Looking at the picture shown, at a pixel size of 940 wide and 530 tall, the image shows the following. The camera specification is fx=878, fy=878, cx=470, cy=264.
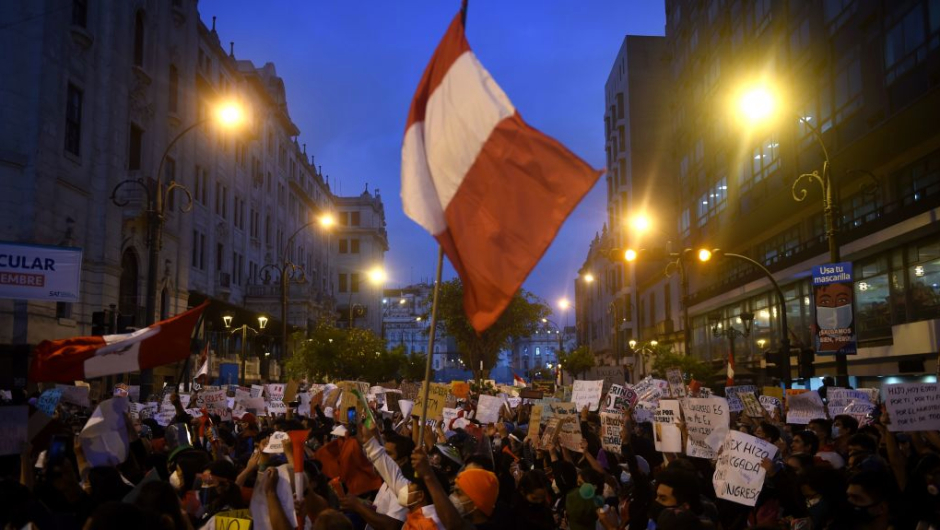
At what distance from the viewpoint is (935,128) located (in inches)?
998

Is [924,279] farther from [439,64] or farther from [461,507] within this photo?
[461,507]

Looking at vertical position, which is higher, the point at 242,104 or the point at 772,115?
the point at 242,104

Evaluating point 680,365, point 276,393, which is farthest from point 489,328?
point 276,393

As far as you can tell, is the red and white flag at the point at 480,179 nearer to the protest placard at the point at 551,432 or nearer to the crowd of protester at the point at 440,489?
the crowd of protester at the point at 440,489

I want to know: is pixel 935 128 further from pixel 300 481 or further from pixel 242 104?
pixel 242 104

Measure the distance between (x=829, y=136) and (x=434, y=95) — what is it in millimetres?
29147

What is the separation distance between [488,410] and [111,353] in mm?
6842

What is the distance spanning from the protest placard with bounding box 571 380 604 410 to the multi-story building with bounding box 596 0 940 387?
22.0 ft

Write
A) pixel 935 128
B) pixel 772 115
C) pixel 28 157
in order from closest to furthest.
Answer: pixel 935 128 < pixel 28 157 < pixel 772 115

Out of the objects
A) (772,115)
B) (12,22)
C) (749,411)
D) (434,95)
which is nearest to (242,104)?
(12,22)

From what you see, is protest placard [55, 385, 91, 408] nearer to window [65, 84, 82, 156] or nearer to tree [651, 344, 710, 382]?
window [65, 84, 82, 156]

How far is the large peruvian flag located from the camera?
29.6 ft

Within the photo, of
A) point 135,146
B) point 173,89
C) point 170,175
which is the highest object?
point 173,89

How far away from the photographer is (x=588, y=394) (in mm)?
14469
